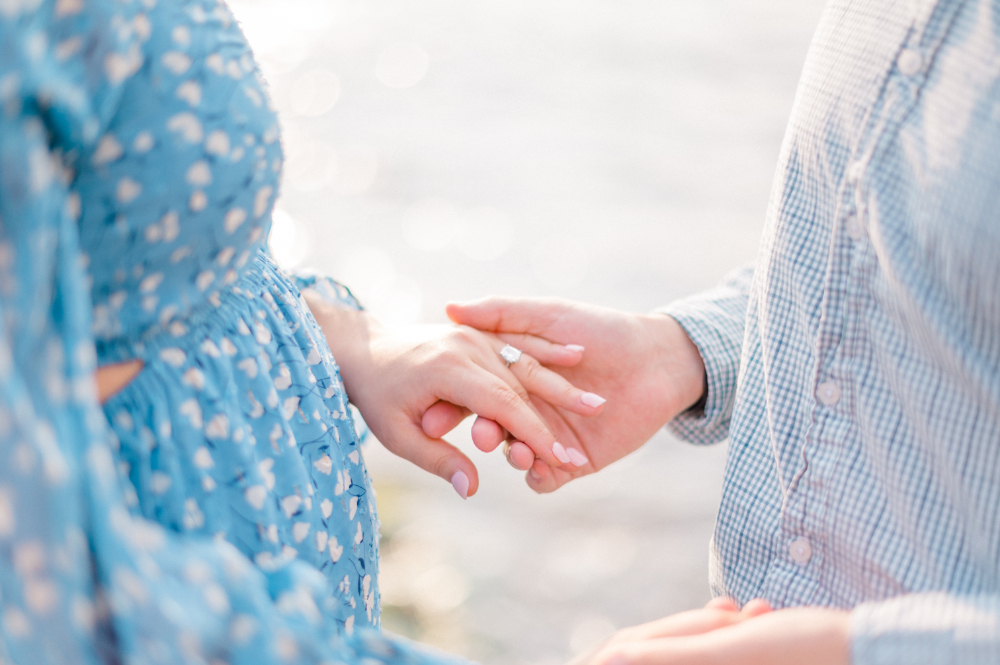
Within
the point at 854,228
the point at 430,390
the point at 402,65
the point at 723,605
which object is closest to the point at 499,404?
the point at 430,390

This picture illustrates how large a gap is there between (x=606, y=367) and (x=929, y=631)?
75 cm

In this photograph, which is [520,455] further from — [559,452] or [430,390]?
[430,390]

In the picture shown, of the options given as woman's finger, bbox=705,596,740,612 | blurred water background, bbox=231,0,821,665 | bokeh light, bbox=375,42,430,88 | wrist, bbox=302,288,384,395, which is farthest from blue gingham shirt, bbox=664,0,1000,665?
bokeh light, bbox=375,42,430,88

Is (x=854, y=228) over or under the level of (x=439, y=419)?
over

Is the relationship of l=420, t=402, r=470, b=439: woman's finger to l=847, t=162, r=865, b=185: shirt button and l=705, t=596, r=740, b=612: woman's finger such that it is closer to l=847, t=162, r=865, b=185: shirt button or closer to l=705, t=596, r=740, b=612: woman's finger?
l=705, t=596, r=740, b=612: woman's finger

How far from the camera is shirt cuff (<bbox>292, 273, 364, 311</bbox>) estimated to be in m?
1.35

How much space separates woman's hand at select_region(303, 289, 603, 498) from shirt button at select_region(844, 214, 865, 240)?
0.54 metres

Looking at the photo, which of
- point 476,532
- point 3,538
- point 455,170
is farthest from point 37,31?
point 455,170

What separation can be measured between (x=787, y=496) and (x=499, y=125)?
6546 mm

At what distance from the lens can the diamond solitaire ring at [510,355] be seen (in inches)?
54.5

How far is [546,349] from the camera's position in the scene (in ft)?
4.62

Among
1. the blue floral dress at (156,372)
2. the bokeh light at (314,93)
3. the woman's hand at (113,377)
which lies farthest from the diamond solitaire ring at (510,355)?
the bokeh light at (314,93)

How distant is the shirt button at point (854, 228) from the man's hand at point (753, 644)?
1.31 ft

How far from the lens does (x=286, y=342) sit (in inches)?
38.6
